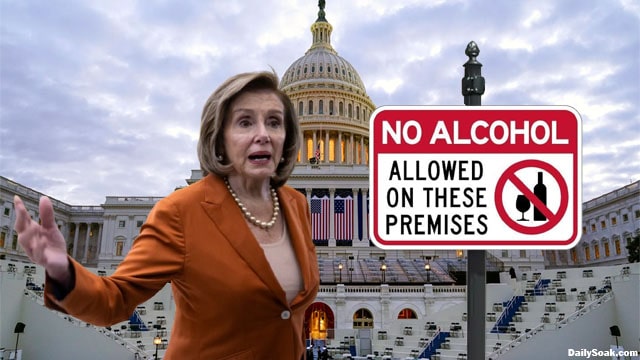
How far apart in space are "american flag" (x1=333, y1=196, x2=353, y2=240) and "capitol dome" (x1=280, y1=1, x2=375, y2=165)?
20901 millimetres

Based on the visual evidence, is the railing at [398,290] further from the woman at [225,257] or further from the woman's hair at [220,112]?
the woman's hair at [220,112]

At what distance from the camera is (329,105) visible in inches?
4126

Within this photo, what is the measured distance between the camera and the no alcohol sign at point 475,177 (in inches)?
134

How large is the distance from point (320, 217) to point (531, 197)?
6284 cm

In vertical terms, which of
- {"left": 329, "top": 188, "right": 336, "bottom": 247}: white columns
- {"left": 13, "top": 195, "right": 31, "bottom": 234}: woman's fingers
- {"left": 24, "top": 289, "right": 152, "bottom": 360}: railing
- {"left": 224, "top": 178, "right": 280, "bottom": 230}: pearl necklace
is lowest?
{"left": 24, "top": 289, "right": 152, "bottom": 360}: railing

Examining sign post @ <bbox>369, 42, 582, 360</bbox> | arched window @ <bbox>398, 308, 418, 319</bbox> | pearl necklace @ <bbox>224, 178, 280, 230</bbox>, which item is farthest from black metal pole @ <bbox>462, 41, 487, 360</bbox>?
arched window @ <bbox>398, 308, 418, 319</bbox>

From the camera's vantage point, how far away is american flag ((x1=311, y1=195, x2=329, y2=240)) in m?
64.1

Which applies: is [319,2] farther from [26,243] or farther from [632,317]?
[26,243]

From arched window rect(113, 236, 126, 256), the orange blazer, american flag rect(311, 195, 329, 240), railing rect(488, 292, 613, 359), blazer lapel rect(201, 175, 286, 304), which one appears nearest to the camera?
the orange blazer

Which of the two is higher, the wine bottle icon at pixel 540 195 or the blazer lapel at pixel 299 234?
the wine bottle icon at pixel 540 195

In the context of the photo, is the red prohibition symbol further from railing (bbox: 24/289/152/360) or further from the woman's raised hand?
railing (bbox: 24/289/152/360)

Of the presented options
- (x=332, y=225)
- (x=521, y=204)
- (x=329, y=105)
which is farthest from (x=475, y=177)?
(x=329, y=105)

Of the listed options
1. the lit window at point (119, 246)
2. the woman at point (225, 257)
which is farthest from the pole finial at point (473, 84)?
the lit window at point (119, 246)

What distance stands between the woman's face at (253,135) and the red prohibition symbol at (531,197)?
5.18 feet
